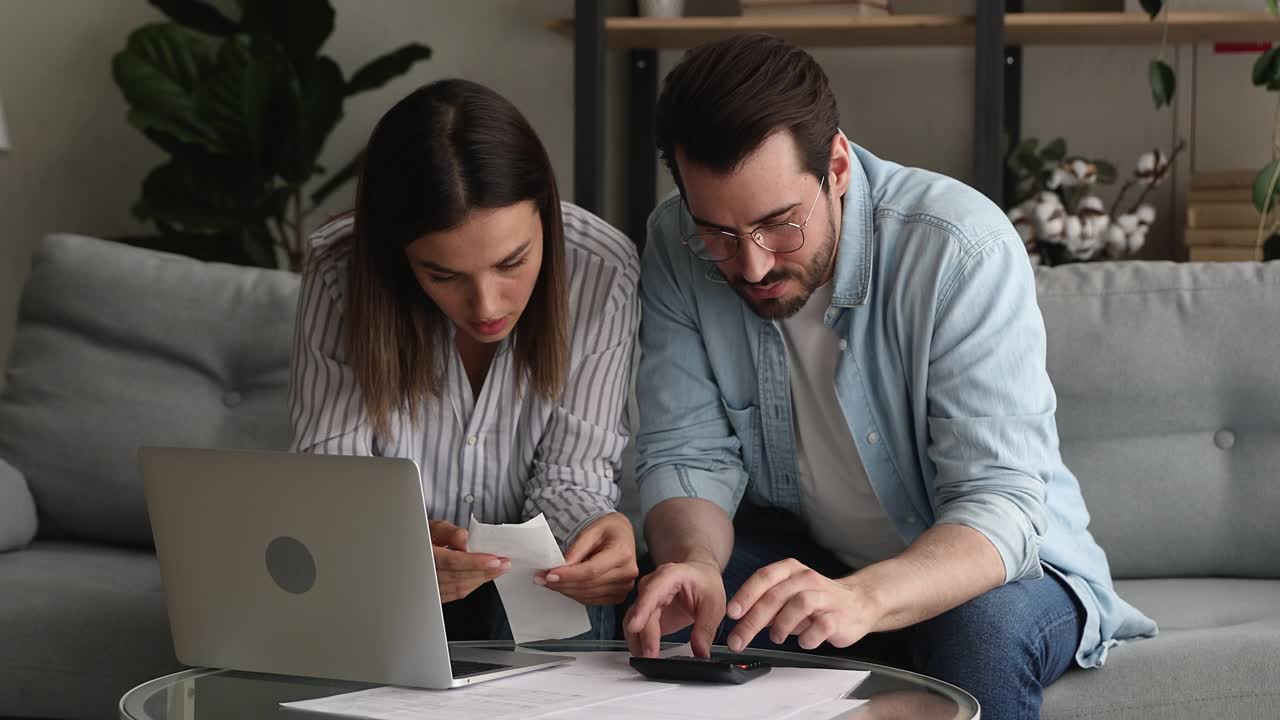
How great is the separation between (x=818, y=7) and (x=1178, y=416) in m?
1.20

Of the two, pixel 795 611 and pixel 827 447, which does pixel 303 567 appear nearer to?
pixel 795 611

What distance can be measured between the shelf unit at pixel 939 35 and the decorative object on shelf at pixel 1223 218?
1.02 ft

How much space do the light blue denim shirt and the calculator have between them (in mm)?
334

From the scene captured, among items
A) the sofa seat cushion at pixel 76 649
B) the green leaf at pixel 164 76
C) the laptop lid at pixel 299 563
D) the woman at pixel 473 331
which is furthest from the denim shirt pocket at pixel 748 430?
the green leaf at pixel 164 76

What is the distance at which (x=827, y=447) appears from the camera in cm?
156

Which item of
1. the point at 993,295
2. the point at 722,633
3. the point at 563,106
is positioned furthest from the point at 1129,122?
the point at 722,633

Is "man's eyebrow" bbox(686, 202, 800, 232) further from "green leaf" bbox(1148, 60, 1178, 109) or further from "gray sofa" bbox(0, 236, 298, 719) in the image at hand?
"green leaf" bbox(1148, 60, 1178, 109)

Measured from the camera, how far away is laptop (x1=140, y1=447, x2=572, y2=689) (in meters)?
1.01

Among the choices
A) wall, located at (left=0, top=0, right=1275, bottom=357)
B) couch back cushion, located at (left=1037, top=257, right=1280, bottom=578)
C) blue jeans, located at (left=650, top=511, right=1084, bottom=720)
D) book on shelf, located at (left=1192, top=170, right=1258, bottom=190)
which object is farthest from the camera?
wall, located at (left=0, top=0, right=1275, bottom=357)

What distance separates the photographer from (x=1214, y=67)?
2902 mm

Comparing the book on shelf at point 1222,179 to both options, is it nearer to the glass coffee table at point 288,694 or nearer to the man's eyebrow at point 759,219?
the man's eyebrow at point 759,219

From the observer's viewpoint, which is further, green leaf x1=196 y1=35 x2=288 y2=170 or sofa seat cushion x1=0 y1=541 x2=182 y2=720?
green leaf x1=196 y1=35 x2=288 y2=170

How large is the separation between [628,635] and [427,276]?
0.48 meters

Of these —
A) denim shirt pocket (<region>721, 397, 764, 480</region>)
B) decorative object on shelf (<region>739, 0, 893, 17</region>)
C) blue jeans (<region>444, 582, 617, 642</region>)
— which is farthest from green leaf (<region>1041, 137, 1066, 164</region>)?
blue jeans (<region>444, 582, 617, 642</region>)
